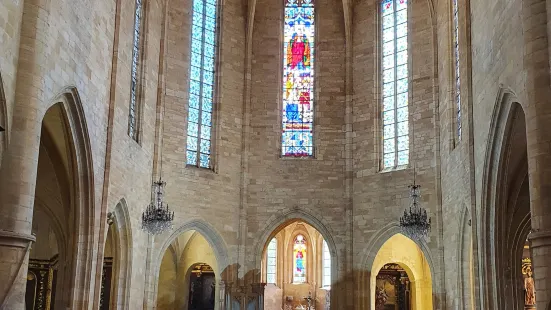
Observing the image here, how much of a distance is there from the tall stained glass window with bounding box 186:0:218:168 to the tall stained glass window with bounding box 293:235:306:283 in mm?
7606

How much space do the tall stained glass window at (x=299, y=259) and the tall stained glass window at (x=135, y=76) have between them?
36.0 ft

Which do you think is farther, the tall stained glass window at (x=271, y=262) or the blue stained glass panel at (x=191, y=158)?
the tall stained glass window at (x=271, y=262)

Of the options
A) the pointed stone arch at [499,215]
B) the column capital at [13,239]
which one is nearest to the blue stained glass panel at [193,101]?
the pointed stone arch at [499,215]

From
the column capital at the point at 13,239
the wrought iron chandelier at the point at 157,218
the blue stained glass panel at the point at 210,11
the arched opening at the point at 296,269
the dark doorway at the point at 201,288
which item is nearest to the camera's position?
the column capital at the point at 13,239

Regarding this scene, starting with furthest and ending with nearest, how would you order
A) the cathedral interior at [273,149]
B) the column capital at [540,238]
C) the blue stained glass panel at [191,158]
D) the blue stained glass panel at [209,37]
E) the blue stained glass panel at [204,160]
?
the blue stained glass panel at [209,37] < the blue stained glass panel at [204,160] < the blue stained glass panel at [191,158] < the cathedral interior at [273,149] < the column capital at [540,238]

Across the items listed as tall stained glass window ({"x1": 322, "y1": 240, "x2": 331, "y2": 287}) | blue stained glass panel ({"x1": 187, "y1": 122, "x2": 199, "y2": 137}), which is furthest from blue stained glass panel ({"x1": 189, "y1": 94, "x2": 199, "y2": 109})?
tall stained glass window ({"x1": 322, "y1": 240, "x2": 331, "y2": 287})

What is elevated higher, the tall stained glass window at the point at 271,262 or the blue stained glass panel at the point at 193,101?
the blue stained glass panel at the point at 193,101

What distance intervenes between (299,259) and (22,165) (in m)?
17.9

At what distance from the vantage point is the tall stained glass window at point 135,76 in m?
19.2

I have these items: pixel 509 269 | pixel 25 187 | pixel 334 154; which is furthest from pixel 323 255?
pixel 25 187

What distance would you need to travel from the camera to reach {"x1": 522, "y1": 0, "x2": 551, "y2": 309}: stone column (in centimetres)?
1113

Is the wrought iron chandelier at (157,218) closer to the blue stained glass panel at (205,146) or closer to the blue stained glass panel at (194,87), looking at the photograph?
the blue stained glass panel at (205,146)

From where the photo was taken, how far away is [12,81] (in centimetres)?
1183

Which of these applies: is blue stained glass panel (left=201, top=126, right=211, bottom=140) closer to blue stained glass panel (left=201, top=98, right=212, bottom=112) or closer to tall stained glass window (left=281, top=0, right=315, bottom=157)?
blue stained glass panel (left=201, top=98, right=212, bottom=112)
